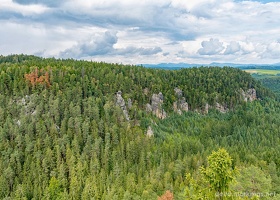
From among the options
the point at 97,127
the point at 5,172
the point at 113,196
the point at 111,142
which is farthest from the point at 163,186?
the point at 5,172

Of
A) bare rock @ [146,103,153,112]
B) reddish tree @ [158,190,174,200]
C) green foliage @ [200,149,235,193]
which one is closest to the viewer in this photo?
green foliage @ [200,149,235,193]

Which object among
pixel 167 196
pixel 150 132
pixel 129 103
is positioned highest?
pixel 129 103

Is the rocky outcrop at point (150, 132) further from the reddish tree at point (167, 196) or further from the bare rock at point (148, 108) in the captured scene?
the reddish tree at point (167, 196)

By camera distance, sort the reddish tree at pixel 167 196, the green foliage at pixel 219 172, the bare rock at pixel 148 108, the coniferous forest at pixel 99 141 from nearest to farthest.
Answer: the green foliage at pixel 219 172, the reddish tree at pixel 167 196, the coniferous forest at pixel 99 141, the bare rock at pixel 148 108

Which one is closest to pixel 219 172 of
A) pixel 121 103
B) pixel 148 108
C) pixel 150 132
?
pixel 150 132

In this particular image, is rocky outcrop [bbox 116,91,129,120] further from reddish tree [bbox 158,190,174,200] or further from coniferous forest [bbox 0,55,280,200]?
reddish tree [bbox 158,190,174,200]

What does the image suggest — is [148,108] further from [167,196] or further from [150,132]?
[167,196]

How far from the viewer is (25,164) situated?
434 ft

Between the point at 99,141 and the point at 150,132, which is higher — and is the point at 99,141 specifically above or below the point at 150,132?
above

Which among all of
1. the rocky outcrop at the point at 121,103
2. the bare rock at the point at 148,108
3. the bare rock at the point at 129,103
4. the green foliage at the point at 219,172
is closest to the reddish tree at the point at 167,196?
the green foliage at the point at 219,172

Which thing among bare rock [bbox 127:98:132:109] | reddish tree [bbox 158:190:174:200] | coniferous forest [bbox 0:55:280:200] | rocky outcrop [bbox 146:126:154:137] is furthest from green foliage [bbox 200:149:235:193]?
bare rock [bbox 127:98:132:109]

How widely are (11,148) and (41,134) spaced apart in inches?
604

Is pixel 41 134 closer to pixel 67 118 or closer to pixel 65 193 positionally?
pixel 67 118

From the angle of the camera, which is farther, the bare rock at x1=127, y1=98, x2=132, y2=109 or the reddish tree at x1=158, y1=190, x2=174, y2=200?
the bare rock at x1=127, y1=98, x2=132, y2=109
